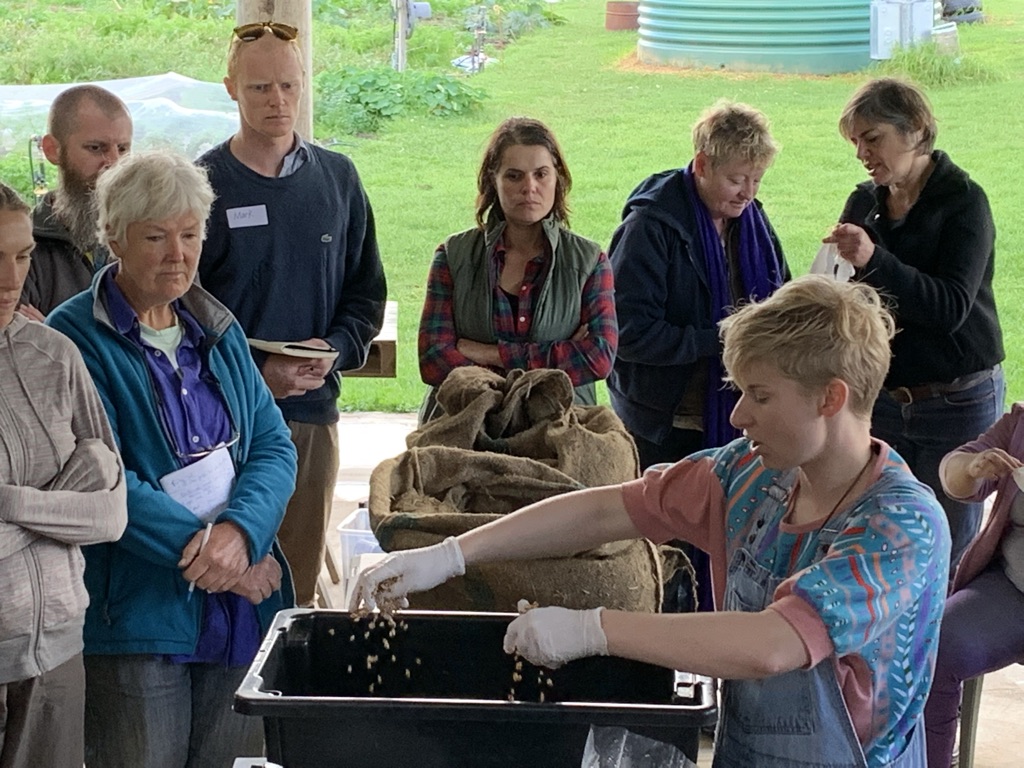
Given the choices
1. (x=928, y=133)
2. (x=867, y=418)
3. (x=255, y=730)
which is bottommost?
(x=255, y=730)

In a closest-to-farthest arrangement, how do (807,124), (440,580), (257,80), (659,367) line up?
(440,580)
(257,80)
(659,367)
(807,124)

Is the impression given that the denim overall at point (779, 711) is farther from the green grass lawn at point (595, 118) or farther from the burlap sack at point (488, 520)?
the green grass lawn at point (595, 118)

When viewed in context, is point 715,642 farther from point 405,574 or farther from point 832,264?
point 832,264

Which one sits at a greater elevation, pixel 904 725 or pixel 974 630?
pixel 904 725

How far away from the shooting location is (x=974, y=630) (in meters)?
2.71

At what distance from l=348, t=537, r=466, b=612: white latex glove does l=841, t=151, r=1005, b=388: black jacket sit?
1647mm

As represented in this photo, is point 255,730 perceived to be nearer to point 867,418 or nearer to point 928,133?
point 867,418

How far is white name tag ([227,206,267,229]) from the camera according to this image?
10.1ft

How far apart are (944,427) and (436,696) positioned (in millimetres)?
1831

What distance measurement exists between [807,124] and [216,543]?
6410mm

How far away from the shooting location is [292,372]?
9.96 ft

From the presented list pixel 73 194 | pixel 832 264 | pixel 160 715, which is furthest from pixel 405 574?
pixel 832 264

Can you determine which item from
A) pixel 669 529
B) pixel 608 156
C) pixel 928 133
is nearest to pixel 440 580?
pixel 669 529

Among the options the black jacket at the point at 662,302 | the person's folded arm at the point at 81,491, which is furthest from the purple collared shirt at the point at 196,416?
the black jacket at the point at 662,302
